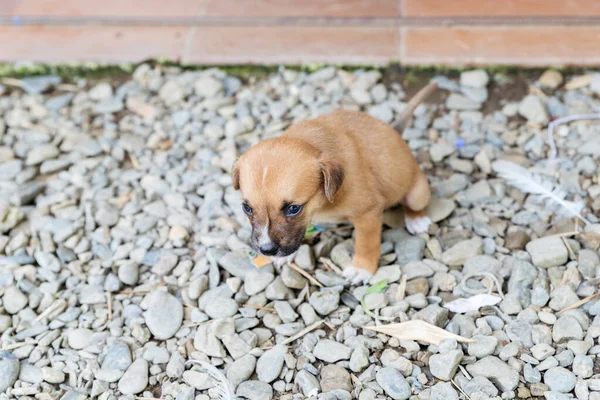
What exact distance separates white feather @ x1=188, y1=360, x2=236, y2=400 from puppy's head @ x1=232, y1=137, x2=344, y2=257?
744 millimetres

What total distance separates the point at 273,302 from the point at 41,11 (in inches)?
186

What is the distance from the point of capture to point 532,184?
15.8ft

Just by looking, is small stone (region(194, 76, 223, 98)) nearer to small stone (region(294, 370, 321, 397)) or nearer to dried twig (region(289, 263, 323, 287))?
dried twig (region(289, 263, 323, 287))

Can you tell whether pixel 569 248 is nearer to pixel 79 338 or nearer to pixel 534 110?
pixel 534 110

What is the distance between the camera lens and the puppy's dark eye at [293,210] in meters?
3.71

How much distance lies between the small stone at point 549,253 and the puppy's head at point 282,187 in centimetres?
149

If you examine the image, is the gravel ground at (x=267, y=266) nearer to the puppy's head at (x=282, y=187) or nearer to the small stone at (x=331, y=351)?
the small stone at (x=331, y=351)

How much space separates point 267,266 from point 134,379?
1.11 metres

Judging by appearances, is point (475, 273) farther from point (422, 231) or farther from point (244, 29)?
point (244, 29)

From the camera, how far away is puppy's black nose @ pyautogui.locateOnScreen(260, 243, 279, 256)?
3.68 meters

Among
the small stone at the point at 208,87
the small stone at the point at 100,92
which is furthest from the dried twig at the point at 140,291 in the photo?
the small stone at the point at 100,92

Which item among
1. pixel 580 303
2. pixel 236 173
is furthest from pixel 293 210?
pixel 580 303

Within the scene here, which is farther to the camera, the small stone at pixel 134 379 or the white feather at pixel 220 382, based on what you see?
the small stone at pixel 134 379

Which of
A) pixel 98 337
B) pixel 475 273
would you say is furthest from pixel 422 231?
pixel 98 337
